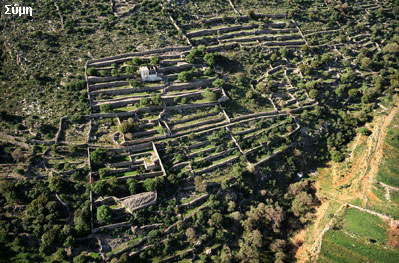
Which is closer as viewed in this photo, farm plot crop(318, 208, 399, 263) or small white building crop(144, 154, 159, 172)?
farm plot crop(318, 208, 399, 263)

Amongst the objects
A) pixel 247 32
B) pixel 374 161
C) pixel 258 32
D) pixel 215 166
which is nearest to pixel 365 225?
pixel 374 161

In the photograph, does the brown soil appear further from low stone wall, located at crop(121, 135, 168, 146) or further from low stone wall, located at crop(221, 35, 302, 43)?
low stone wall, located at crop(221, 35, 302, 43)

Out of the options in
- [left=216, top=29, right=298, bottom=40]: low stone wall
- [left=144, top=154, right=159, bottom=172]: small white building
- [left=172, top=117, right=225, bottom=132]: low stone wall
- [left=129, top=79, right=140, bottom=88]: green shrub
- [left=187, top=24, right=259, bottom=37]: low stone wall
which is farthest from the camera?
[left=216, top=29, right=298, bottom=40]: low stone wall

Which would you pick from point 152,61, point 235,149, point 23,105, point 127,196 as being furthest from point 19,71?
point 235,149

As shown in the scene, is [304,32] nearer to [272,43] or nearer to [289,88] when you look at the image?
[272,43]

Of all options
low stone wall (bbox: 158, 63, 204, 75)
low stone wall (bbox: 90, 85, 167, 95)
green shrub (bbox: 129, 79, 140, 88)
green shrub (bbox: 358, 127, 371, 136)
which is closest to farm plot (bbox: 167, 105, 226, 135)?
low stone wall (bbox: 90, 85, 167, 95)

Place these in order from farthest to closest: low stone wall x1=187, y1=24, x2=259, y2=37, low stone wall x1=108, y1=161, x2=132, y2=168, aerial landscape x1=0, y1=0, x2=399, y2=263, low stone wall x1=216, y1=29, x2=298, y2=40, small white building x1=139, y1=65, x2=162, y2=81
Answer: low stone wall x1=216, y1=29, x2=298, y2=40 → low stone wall x1=187, y1=24, x2=259, y2=37 → small white building x1=139, y1=65, x2=162, y2=81 → low stone wall x1=108, y1=161, x2=132, y2=168 → aerial landscape x1=0, y1=0, x2=399, y2=263

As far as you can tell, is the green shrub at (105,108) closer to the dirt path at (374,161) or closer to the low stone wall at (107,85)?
the low stone wall at (107,85)

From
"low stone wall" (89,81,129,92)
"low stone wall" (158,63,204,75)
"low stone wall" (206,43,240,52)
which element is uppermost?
"low stone wall" (206,43,240,52)
